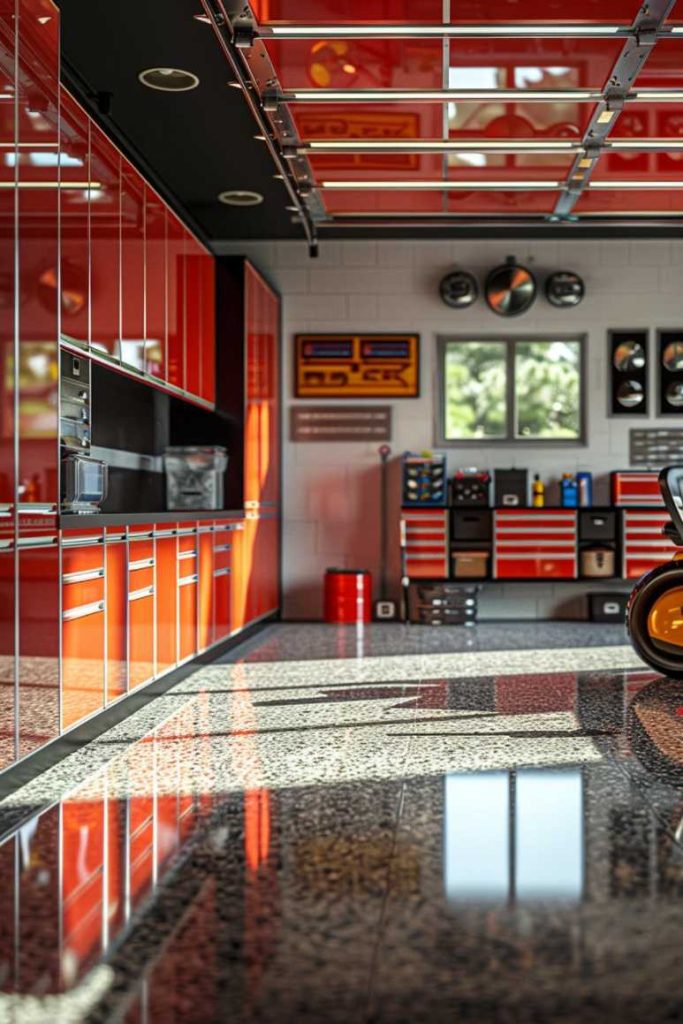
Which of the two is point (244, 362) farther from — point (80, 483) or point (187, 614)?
point (80, 483)

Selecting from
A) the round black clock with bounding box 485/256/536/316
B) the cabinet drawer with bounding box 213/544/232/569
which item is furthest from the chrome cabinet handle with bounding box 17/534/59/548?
the round black clock with bounding box 485/256/536/316

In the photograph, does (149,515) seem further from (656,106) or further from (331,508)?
(331,508)

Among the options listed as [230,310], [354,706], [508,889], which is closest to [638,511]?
[230,310]

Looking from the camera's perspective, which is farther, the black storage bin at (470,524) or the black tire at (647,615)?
the black storage bin at (470,524)

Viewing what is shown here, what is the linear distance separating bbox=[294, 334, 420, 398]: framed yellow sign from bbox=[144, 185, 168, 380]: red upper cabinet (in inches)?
128

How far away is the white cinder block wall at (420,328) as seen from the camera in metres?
9.72

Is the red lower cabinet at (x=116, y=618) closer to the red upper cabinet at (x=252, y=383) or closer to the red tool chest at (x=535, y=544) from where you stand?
the red upper cabinet at (x=252, y=383)

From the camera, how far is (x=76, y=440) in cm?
490

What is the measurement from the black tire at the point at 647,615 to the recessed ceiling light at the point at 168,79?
137 inches

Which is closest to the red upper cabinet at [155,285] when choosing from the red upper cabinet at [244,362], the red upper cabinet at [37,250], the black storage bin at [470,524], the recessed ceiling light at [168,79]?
the recessed ceiling light at [168,79]

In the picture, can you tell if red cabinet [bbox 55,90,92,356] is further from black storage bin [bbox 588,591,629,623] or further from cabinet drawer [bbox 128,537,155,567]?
black storage bin [bbox 588,591,629,623]

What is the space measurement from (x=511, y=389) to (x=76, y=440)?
559cm

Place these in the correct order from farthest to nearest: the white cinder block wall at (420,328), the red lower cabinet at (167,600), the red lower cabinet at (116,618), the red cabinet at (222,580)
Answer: the white cinder block wall at (420,328) < the red cabinet at (222,580) < the red lower cabinet at (167,600) < the red lower cabinet at (116,618)

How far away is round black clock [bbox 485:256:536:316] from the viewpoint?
9.66 metres
